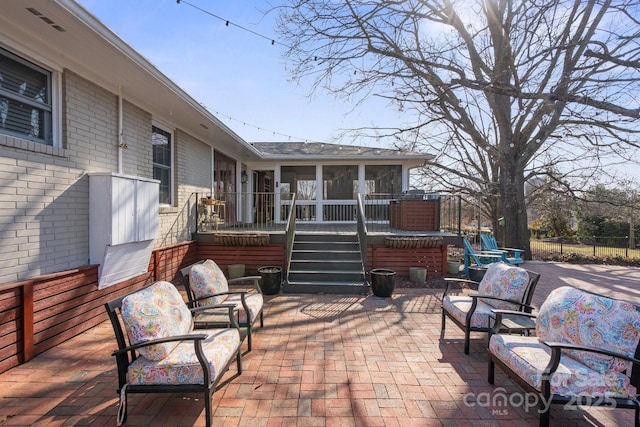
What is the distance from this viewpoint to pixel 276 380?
9.29 feet

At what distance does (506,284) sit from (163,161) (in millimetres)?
6405

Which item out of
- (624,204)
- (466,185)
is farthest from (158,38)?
(624,204)

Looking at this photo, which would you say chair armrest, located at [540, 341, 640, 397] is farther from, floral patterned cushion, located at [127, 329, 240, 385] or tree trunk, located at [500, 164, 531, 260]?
tree trunk, located at [500, 164, 531, 260]

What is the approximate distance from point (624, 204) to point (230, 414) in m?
17.3

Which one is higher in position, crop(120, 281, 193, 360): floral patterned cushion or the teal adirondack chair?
crop(120, 281, 193, 360): floral patterned cushion

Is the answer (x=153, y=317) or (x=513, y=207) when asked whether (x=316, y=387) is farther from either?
(x=513, y=207)

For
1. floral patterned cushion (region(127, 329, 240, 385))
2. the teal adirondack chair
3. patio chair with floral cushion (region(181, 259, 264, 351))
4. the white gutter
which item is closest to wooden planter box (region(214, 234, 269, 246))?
the white gutter

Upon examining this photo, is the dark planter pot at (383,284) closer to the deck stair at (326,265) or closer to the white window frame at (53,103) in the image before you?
the deck stair at (326,265)

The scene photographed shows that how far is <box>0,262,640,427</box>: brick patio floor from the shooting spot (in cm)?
231

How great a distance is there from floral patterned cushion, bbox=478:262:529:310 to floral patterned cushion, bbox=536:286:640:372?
2.69ft

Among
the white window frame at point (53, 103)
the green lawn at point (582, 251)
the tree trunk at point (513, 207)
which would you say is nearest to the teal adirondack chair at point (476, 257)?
the tree trunk at point (513, 207)

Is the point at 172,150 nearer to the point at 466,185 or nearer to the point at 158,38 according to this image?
the point at 158,38

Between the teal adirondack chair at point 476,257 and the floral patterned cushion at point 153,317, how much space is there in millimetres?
6326

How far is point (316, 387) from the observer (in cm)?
272
